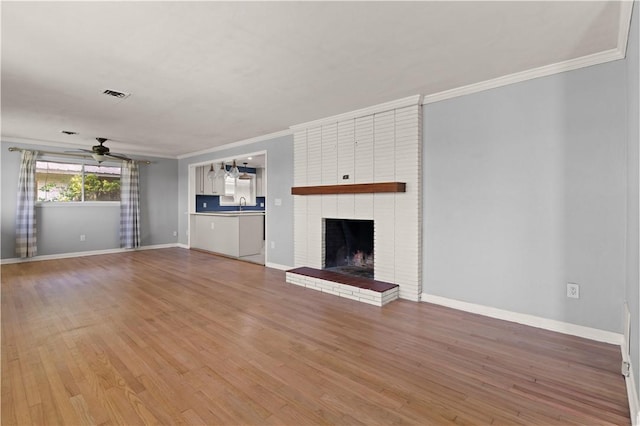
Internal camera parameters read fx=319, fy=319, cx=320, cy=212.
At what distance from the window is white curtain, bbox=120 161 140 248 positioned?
242mm

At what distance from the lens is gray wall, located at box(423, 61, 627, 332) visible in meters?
2.65

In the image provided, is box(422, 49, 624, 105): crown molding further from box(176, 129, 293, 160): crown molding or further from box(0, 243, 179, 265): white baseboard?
box(0, 243, 179, 265): white baseboard

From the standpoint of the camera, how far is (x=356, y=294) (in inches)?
152

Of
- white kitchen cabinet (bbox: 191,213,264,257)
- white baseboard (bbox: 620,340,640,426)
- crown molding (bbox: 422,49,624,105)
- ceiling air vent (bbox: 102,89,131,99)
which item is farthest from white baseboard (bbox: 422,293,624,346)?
white kitchen cabinet (bbox: 191,213,264,257)

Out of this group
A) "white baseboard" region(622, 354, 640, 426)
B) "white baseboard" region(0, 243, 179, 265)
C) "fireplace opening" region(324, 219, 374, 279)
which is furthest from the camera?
"white baseboard" region(0, 243, 179, 265)

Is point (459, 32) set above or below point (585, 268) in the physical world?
above

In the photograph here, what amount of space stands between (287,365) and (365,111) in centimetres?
319

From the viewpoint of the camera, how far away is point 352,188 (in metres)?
4.27

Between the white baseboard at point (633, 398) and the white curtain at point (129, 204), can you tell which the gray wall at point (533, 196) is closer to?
the white baseboard at point (633, 398)

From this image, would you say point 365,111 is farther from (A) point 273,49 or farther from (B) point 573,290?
(B) point 573,290

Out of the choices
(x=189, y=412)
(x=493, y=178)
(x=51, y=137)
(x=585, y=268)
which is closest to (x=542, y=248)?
(x=585, y=268)

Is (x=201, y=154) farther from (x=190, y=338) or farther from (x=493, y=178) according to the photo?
(x=493, y=178)

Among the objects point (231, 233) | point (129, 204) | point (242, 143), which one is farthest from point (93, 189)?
point (242, 143)

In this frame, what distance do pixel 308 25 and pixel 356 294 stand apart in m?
2.87
